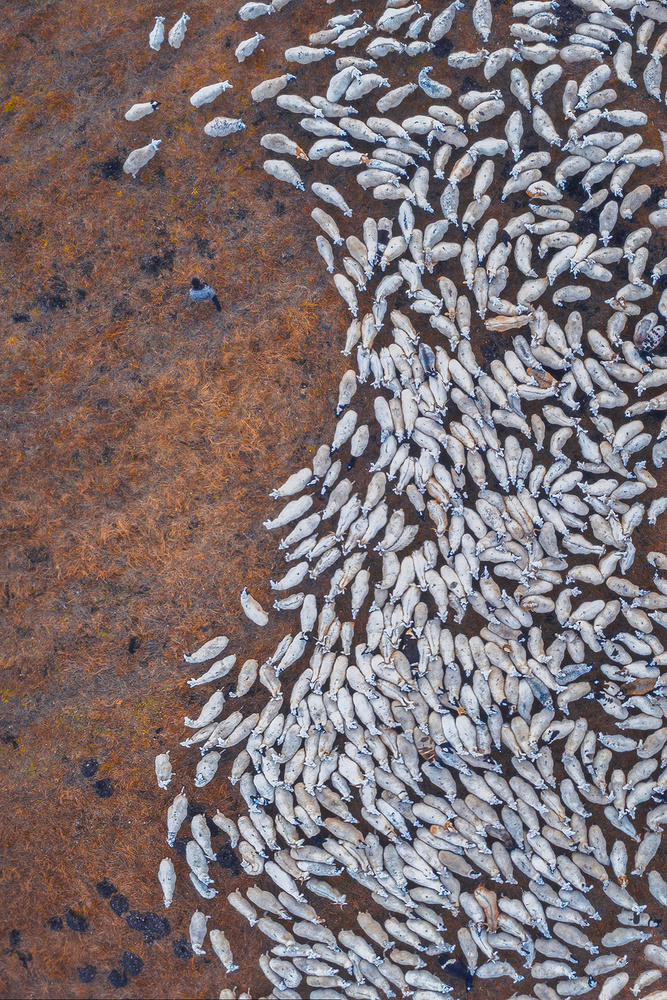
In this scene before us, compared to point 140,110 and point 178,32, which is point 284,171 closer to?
point 140,110

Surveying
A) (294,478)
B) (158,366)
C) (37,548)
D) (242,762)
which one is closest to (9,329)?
(158,366)

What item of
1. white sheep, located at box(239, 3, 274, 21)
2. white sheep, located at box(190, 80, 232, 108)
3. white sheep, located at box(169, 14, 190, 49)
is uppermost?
white sheep, located at box(169, 14, 190, 49)

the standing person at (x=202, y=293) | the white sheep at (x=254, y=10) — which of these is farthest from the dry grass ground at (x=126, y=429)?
the white sheep at (x=254, y=10)

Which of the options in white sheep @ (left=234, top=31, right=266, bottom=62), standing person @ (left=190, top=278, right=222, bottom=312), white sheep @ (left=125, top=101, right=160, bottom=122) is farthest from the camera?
standing person @ (left=190, top=278, right=222, bottom=312)

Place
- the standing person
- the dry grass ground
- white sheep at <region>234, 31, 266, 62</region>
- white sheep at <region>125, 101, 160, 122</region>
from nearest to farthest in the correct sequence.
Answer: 1. white sheep at <region>234, 31, 266, 62</region>
2. white sheep at <region>125, 101, 160, 122</region>
3. the standing person
4. the dry grass ground

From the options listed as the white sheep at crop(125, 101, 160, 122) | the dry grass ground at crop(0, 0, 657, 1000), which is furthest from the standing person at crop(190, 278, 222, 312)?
the white sheep at crop(125, 101, 160, 122)

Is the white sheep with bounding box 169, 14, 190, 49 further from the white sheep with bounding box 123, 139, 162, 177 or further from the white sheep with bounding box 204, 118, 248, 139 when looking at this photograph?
the white sheep with bounding box 123, 139, 162, 177

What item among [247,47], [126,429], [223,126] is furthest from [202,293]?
[247,47]
